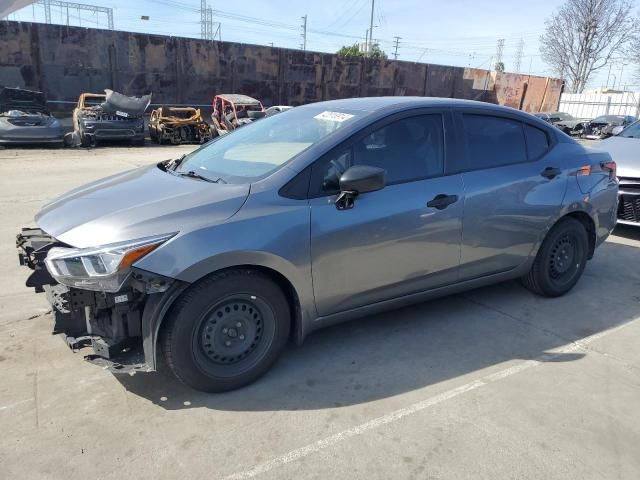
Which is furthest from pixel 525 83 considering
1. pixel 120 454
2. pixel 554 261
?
pixel 120 454

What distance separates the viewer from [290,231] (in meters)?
3.04

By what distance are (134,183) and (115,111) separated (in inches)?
594

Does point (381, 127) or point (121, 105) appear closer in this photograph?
point (381, 127)

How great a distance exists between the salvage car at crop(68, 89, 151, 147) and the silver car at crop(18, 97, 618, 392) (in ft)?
46.2

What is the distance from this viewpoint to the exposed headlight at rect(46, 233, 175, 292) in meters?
2.67

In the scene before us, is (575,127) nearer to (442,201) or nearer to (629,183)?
(629,183)

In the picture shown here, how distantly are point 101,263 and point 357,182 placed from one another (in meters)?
1.49

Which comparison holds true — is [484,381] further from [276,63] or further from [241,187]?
[276,63]

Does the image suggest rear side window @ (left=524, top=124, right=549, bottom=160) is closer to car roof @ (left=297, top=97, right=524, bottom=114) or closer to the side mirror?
car roof @ (left=297, top=97, right=524, bottom=114)

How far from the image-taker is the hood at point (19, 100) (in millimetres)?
15656

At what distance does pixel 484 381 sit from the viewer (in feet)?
10.9

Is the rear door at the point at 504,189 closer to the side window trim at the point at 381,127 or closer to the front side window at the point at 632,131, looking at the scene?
the side window trim at the point at 381,127

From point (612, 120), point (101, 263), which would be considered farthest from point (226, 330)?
point (612, 120)

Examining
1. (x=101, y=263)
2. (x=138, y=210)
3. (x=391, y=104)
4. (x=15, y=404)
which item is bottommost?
(x=15, y=404)
